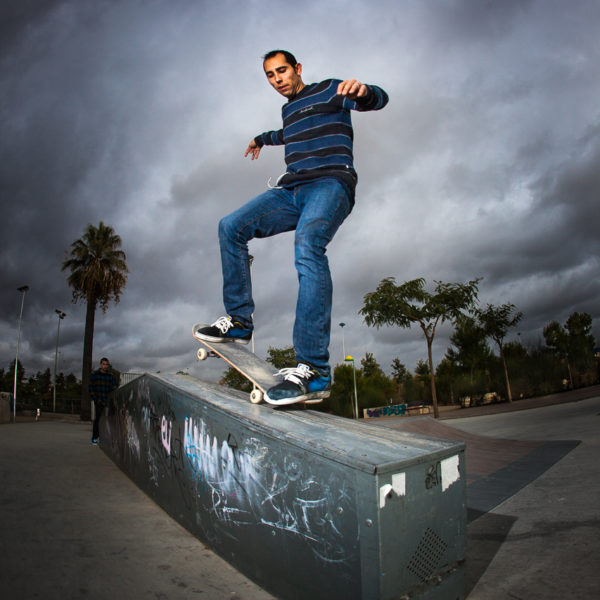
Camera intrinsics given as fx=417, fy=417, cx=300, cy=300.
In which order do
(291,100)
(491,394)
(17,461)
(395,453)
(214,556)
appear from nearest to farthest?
(395,453) < (214,556) < (291,100) < (17,461) < (491,394)

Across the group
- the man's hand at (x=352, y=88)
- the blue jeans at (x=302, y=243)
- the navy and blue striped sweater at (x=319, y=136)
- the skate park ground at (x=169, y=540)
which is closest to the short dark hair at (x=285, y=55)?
the navy and blue striped sweater at (x=319, y=136)

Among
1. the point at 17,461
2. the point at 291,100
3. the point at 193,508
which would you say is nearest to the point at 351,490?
the point at 193,508

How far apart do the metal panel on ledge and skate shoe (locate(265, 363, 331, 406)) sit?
0.31 feet

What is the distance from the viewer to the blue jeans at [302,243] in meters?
2.80

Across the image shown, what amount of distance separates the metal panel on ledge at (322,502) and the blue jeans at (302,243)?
558mm

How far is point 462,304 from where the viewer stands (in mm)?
19375

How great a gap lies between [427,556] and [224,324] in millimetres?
2083

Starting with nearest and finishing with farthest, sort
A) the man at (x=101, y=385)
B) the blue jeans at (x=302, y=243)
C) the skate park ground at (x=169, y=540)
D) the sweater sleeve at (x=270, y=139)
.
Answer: the skate park ground at (x=169, y=540)
the blue jeans at (x=302, y=243)
the sweater sleeve at (x=270, y=139)
the man at (x=101, y=385)

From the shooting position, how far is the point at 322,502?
1.81m

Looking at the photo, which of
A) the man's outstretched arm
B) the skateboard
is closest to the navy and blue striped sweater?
the man's outstretched arm

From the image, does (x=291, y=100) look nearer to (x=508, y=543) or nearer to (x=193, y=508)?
(x=193, y=508)

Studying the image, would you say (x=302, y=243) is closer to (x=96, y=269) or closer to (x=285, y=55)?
(x=285, y=55)

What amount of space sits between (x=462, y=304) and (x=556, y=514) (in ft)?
56.9

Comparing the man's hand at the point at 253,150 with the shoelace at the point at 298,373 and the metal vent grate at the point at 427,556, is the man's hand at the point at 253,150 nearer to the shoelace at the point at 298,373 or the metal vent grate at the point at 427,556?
the shoelace at the point at 298,373
